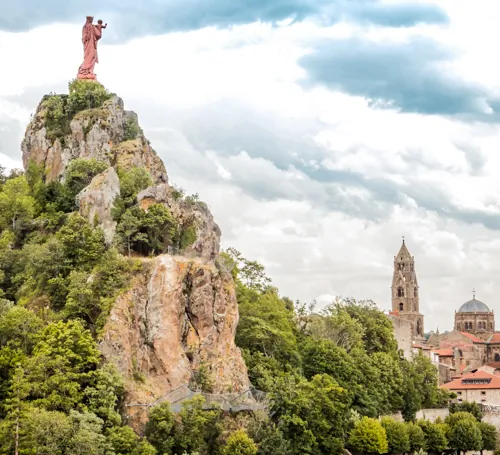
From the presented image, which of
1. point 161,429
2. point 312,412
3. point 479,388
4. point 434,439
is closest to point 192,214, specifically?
point 312,412

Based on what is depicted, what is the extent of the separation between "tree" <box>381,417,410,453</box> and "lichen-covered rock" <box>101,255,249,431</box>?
67.8 feet

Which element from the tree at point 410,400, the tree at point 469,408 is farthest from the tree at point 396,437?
the tree at point 469,408

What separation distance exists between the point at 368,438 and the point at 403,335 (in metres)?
37.5

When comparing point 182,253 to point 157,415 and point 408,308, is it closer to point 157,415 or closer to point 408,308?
point 157,415

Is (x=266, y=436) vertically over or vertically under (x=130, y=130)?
under

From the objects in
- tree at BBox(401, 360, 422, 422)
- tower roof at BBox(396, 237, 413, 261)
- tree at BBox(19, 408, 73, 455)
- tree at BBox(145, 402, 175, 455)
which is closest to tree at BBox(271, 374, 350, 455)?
tree at BBox(145, 402, 175, 455)

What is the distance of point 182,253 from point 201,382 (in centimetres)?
1203

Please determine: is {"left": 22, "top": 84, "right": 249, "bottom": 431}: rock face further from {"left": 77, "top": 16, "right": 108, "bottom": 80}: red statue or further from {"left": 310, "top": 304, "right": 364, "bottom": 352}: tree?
{"left": 310, "top": 304, "right": 364, "bottom": 352}: tree

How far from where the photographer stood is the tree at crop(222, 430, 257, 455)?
201 feet

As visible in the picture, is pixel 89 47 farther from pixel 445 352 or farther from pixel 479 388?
pixel 445 352

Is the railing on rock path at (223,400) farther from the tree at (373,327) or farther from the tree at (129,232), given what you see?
the tree at (373,327)

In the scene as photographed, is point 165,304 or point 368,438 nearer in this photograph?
point 165,304

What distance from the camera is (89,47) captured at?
281 feet

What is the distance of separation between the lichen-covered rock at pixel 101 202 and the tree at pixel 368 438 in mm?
28457
